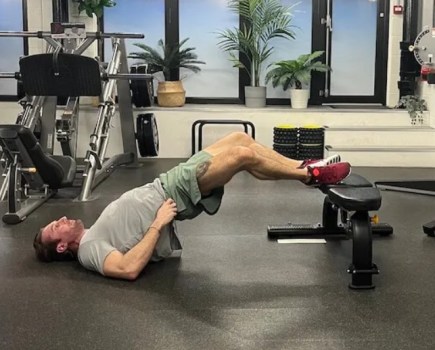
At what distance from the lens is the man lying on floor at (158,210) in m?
3.50

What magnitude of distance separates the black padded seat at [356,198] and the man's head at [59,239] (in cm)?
145

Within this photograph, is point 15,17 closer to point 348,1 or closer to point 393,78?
point 348,1

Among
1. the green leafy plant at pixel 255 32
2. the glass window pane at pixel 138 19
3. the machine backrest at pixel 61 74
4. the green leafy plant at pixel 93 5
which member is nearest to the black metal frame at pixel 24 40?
the green leafy plant at pixel 93 5

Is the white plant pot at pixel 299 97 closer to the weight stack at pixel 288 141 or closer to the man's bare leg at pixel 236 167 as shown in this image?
the weight stack at pixel 288 141

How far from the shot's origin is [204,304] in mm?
3162

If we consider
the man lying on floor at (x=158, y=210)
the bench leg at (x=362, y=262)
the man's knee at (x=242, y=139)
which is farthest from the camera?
the man's knee at (x=242, y=139)

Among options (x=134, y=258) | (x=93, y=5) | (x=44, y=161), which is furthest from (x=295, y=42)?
(x=134, y=258)

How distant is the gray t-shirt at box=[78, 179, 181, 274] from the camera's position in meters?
3.53

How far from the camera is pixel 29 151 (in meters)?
4.97

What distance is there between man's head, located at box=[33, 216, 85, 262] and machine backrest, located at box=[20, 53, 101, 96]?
6.56 feet

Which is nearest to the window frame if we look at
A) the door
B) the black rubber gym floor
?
the door

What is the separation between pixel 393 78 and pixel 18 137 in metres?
5.12

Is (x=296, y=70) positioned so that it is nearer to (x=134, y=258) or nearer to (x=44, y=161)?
(x=44, y=161)

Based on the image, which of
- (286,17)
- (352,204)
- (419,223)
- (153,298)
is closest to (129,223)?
(153,298)
